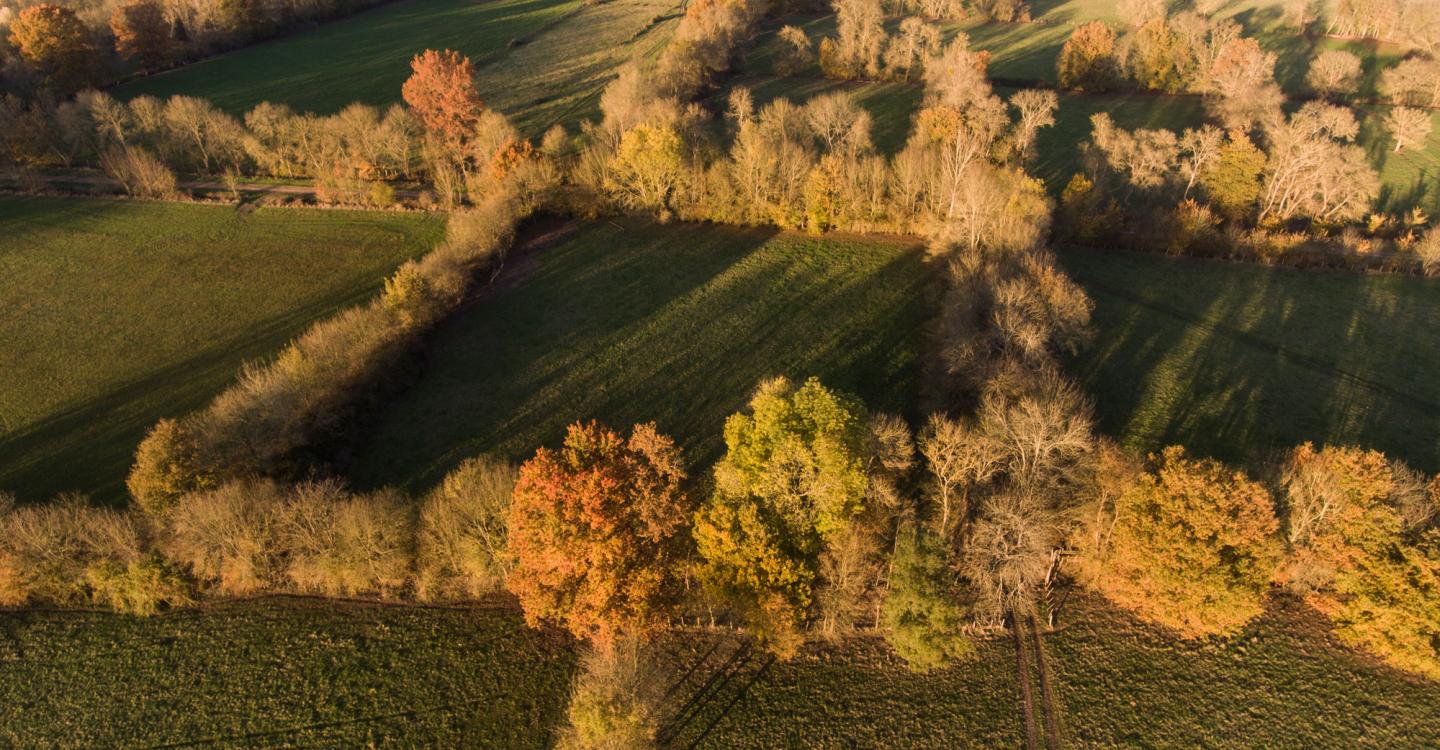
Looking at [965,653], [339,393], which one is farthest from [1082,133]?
[339,393]

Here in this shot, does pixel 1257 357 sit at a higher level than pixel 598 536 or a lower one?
lower

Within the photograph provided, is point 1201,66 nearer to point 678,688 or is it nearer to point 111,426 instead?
point 678,688

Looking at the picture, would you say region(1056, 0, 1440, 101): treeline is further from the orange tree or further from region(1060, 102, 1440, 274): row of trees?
the orange tree

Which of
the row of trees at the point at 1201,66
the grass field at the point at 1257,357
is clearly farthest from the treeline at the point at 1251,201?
the row of trees at the point at 1201,66

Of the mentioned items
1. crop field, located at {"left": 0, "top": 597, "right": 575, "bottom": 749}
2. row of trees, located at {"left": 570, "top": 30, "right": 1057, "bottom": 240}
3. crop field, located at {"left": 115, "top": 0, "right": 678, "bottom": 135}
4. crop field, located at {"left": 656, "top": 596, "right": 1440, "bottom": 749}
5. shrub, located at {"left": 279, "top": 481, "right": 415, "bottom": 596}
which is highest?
crop field, located at {"left": 115, "top": 0, "right": 678, "bottom": 135}

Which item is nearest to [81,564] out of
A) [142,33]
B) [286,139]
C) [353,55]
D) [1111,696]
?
[1111,696]

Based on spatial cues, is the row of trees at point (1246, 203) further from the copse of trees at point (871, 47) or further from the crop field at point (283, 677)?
the crop field at point (283, 677)

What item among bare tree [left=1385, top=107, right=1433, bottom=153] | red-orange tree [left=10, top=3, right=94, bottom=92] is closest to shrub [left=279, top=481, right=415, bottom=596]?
red-orange tree [left=10, top=3, right=94, bottom=92]
